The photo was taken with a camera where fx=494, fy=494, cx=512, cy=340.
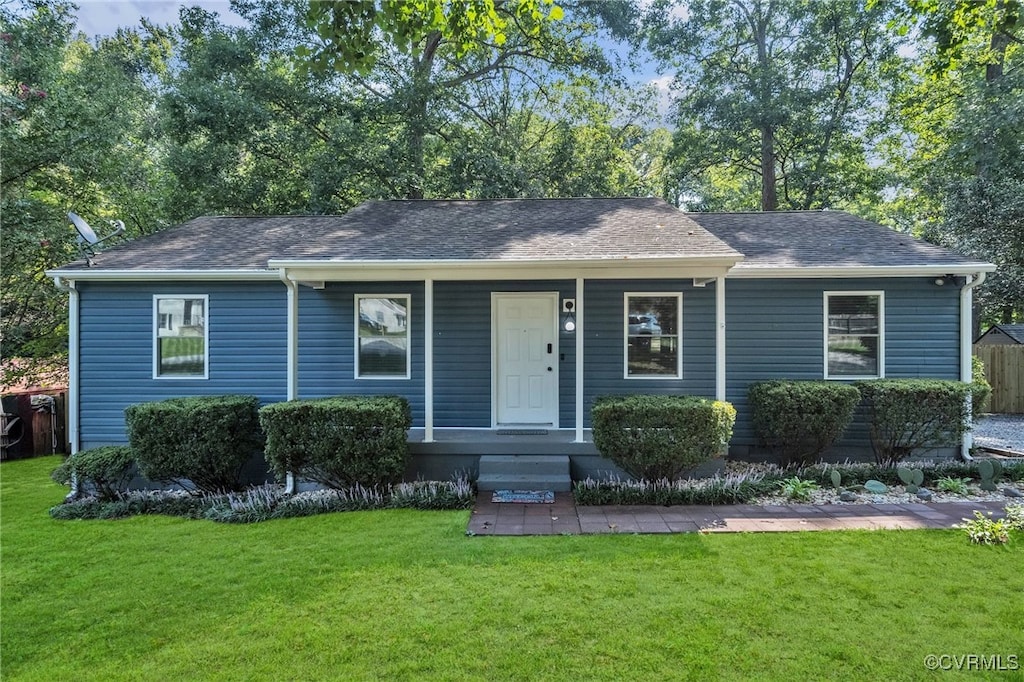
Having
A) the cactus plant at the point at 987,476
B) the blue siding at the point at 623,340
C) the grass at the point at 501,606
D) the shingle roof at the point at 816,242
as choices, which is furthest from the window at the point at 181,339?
the cactus plant at the point at 987,476

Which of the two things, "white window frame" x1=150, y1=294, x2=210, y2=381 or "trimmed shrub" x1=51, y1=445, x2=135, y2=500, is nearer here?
"trimmed shrub" x1=51, y1=445, x2=135, y2=500

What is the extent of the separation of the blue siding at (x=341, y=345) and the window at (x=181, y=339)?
4.86 ft

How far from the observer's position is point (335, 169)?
11570mm

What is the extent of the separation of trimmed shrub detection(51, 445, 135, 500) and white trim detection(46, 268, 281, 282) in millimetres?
2423

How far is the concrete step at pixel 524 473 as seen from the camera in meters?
5.80

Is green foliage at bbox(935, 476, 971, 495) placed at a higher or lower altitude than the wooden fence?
lower

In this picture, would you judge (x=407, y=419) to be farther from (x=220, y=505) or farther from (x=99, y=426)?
(x=99, y=426)

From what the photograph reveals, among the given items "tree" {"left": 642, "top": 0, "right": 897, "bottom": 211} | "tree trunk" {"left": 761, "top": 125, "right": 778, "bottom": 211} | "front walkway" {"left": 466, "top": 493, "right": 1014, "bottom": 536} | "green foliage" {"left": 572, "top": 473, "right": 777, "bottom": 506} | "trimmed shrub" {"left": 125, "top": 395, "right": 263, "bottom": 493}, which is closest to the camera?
"front walkway" {"left": 466, "top": 493, "right": 1014, "bottom": 536}

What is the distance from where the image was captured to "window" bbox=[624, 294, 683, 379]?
24.0ft

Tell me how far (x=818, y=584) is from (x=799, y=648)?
2.89 ft

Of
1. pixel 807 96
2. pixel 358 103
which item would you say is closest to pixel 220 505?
pixel 358 103

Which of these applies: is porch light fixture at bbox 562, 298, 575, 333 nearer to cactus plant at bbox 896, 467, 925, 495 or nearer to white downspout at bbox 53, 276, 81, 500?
cactus plant at bbox 896, 467, 925, 495

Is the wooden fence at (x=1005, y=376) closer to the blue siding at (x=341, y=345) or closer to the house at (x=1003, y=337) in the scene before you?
the house at (x=1003, y=337)

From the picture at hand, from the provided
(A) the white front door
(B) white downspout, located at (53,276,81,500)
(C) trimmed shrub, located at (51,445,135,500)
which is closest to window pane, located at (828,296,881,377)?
(A) the white front door
